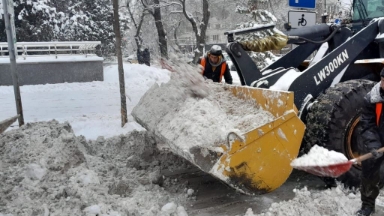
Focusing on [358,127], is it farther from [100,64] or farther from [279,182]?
[100,64]

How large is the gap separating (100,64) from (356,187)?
11817 millimetres

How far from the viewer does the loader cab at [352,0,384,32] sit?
5.54m

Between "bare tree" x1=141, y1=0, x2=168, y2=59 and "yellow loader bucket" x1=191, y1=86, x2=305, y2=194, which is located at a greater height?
"bare tree" x1=141, y1=0, x2=168, y2=59

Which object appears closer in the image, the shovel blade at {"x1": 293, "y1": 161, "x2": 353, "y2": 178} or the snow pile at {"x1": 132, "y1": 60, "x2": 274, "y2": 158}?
the shovel blade at {"x1": 293, "y1": 161, "x2": 353, "y2": 178}

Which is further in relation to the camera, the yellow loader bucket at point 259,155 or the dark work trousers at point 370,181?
the dark work trousers at point 370,181

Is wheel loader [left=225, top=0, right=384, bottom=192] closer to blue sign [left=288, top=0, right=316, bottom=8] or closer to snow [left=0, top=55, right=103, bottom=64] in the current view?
blue sign [left=288, top=0, right=316, bottom=8]

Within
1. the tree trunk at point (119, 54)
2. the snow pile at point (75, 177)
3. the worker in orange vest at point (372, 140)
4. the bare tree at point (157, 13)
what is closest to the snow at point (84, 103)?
the tree trunk at point (119, 54)

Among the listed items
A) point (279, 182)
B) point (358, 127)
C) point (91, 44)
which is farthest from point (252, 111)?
point (91, 44)

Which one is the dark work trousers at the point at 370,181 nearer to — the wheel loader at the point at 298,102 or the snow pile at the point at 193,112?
the wheel loader at the point at 298,102

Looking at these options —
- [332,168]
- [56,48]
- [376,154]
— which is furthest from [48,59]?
[376,154]

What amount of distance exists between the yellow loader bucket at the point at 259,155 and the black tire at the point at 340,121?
1.71ft

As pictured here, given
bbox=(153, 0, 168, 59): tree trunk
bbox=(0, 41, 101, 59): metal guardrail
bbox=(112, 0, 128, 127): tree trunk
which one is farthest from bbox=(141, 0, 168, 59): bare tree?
bbox=(112, 0, 128, 127): tree trunk

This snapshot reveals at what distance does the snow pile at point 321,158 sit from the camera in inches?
138

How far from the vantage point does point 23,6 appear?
17953mm
